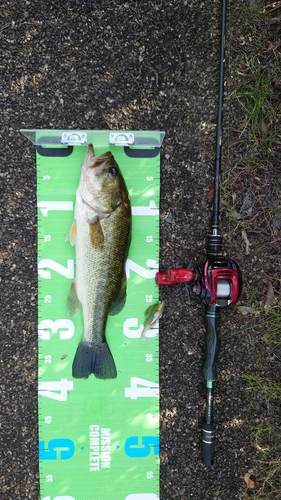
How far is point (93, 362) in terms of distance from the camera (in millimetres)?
2846

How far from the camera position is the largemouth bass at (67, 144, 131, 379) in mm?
2605

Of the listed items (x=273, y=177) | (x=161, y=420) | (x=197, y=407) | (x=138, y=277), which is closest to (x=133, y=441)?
(x=161, y=420)

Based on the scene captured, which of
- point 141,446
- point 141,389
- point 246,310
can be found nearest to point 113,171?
point 246,310

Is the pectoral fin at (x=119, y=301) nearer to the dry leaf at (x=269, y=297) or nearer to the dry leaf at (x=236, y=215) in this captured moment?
the dry leaf at (x=236, y=215)

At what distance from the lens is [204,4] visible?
2.90 metres

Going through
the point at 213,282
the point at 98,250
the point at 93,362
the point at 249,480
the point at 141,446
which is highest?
the point at 98,250

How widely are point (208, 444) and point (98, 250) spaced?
1556 millimetres

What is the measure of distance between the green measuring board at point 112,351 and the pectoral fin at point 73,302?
4 centimetres

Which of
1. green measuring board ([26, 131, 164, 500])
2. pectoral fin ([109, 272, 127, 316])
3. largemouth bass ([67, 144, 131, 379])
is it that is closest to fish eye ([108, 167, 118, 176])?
largemouth bass ([67, 144, 131, 379])

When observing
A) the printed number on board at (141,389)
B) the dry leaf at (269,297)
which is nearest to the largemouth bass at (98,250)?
the printed number on board at (141,389)

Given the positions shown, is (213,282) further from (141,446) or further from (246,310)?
(141,446)

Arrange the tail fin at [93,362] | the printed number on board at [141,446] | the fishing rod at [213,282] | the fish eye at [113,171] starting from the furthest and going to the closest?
the printed number on board at [141,446], the tail fin at [93,362], the fishing rod at [213,282], the fish eye at [113,171]

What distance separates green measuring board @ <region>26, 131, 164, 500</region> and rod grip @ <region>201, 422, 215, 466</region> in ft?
1.11

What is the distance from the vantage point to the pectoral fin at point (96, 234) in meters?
2.62
